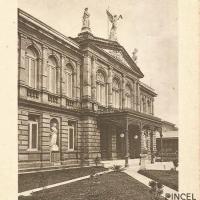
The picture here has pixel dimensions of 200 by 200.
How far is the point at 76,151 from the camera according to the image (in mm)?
9367

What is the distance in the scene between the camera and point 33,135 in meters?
7.14

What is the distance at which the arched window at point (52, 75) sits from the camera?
27.7 feet

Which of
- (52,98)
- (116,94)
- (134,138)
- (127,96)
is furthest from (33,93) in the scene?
(134,138)

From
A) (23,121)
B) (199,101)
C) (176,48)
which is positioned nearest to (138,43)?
(176,48)

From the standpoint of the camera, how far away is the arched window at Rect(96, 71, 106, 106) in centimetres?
1092

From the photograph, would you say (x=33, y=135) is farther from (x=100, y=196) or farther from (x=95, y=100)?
(x=95, y=100)

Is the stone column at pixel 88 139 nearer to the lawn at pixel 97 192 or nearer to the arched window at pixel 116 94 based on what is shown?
the arched window at pixel 116 94

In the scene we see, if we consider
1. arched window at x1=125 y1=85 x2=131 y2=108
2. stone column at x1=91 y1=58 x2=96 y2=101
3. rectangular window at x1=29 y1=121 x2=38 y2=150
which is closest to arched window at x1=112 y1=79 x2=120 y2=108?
arched window at x1=125 y1=85 x2=131 y2=108

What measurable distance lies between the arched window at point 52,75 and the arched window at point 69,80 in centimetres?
51

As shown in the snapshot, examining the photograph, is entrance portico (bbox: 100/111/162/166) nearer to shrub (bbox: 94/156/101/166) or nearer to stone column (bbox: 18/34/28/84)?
shrub (bbox: 94/156/101/166)

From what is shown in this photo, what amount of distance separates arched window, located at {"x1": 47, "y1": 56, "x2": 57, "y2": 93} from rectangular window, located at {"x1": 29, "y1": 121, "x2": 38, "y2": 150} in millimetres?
1176
